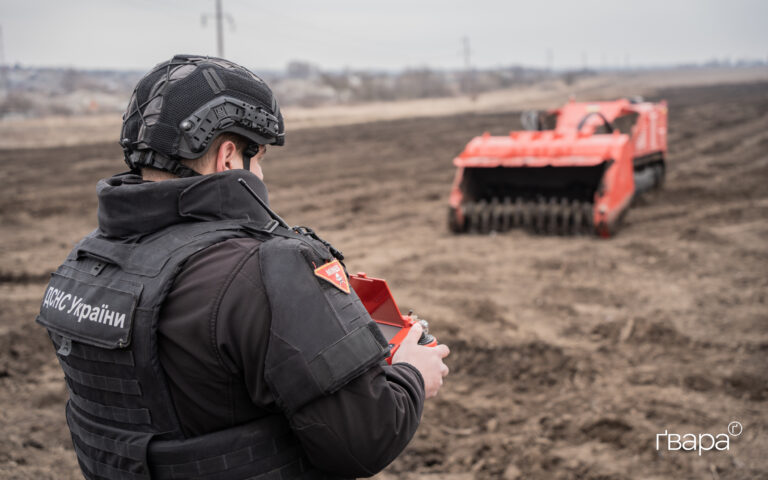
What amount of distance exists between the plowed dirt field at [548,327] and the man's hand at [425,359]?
195cm

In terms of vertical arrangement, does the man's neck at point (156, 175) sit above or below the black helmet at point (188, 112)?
below

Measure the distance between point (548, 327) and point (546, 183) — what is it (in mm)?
3984

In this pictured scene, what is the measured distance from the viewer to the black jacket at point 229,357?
152 centimetres

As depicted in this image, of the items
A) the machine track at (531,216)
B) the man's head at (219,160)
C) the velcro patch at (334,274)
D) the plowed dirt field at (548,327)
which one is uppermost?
the man's head at (219,160)

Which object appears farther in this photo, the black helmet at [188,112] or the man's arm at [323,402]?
the black helmet at [188,112]

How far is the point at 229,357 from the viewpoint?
5.07ft

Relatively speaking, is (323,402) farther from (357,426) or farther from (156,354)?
(156,354)

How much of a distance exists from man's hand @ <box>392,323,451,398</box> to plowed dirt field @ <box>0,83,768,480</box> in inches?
76.8

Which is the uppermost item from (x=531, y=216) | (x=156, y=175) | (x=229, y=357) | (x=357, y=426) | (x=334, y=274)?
(x=156, y=175)

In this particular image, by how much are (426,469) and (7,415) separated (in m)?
2.76

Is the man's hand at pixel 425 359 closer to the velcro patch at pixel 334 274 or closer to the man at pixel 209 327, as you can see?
the man at pixel 209 327

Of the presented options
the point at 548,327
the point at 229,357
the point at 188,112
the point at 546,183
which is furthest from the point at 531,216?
the point at 229,357

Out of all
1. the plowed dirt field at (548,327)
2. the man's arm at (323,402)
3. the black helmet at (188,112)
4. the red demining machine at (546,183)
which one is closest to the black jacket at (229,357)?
the man's arm at (323,402)

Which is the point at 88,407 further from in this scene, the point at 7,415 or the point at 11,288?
the point at 11,288
